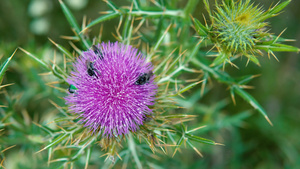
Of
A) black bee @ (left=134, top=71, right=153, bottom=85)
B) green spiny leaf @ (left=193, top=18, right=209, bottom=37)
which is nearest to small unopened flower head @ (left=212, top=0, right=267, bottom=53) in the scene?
green spiny leaf @ (left=193, top=18, right=209, bottom=37)

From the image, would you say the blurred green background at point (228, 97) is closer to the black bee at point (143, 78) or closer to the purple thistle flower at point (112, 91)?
the purple thistle flower at point (112, 91)

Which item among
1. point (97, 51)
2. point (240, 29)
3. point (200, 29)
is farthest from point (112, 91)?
point (240, 29)

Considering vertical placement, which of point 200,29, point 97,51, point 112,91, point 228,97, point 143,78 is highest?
point 200,29

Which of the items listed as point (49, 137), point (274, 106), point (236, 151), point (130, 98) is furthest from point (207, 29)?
point (274, 106)

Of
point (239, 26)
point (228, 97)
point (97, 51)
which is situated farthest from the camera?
point (228, 97)

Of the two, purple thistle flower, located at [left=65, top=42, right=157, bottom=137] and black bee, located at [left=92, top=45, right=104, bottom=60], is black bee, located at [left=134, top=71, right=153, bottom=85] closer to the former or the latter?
purple thistle flower, located at [left=65, top=42, right=157, bottom=137]

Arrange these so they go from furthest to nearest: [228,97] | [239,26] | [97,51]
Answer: [228,97]
[97,51]
[239,26]

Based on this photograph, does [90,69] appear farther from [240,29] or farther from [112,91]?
[240,29]

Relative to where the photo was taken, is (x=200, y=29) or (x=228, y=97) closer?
(x=200, y=29)

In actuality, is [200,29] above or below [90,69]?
above

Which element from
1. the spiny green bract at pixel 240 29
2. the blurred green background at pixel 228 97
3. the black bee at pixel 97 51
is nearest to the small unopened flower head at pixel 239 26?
the spiny green bract at pixel 240 29
